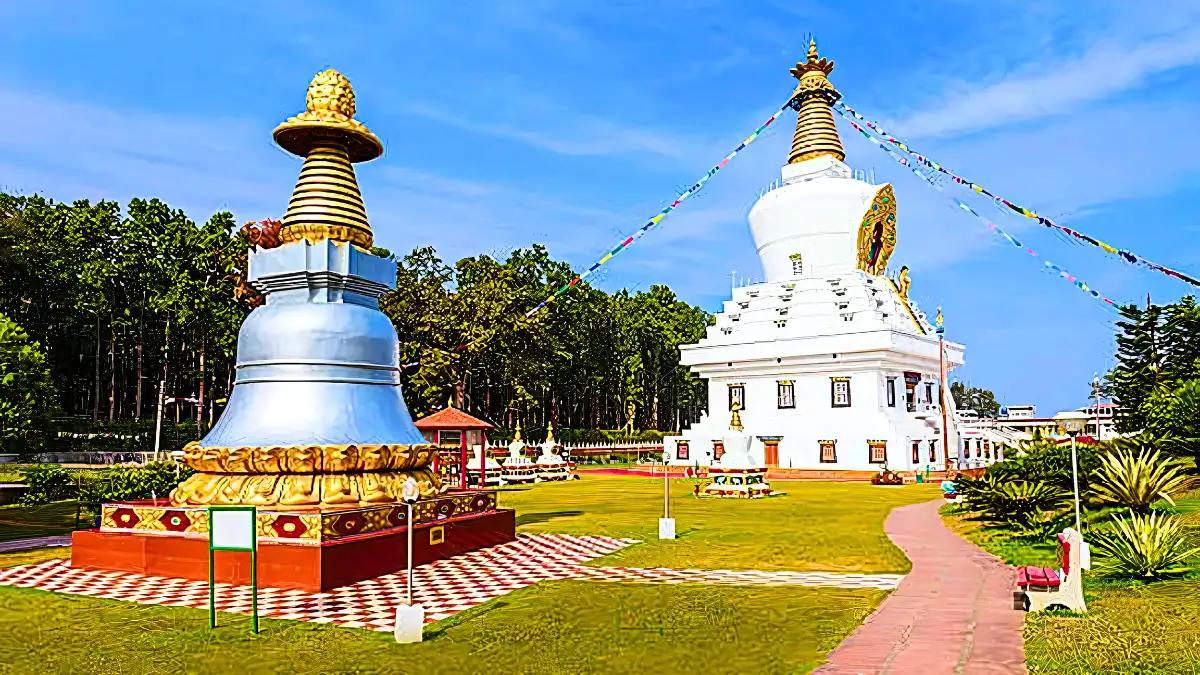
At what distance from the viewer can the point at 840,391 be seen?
148ft

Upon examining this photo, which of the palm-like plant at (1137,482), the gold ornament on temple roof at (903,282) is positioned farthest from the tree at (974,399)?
the palm-like plant at (1137,482)

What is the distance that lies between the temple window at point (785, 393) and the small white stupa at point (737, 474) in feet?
50.1

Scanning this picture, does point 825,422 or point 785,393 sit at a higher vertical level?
point 785,393

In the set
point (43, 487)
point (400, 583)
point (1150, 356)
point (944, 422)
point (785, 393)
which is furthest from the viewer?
point (785, 393)

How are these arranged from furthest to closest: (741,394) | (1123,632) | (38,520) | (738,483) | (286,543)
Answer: (741,394) → (738,483) → (38,520) → (286,543) → (1123,632)

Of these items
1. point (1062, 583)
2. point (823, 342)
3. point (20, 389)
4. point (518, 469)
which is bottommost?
point (518, 469)

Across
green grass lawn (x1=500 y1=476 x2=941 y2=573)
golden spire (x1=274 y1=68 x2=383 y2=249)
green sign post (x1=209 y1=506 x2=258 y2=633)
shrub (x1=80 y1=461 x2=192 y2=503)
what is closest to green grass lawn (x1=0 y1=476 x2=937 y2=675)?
green grass lawn (x1=500 y1=476 x2=941 y2=573)

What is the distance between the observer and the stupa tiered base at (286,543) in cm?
1225

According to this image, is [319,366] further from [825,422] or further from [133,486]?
[825,422]

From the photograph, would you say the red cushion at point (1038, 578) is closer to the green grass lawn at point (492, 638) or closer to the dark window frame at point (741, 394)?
the green grass lawn at point (492, 638)

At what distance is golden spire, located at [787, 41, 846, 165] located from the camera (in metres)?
50.2

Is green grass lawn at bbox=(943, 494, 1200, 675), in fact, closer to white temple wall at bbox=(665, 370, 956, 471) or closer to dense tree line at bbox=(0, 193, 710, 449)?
white temple wall at bbox=(665, 370, 956, 471)

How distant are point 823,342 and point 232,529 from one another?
38.1 metres

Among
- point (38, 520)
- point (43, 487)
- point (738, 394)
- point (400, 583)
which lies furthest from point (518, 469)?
point (400, 583)
